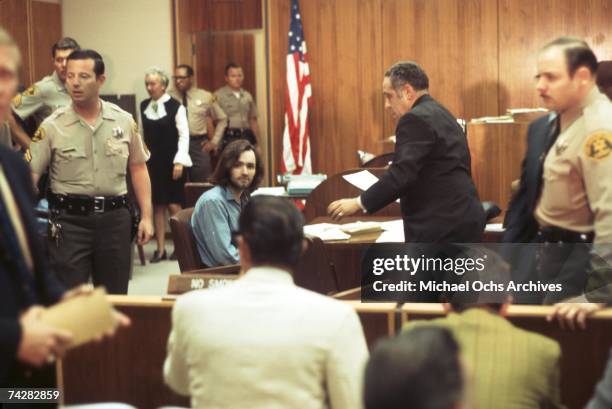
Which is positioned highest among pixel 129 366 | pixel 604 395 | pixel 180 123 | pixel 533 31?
pixel 533 31

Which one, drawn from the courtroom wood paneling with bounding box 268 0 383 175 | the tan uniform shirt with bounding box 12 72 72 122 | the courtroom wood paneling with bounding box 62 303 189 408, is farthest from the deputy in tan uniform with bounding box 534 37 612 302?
the courtroom wood paneling with bounding box 268 0 383 175

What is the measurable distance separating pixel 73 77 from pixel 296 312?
244cm

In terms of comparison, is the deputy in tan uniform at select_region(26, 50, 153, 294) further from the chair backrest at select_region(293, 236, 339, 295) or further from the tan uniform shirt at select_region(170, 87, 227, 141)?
the tan uniform shirt at select_region(170, 87, 227, 141)

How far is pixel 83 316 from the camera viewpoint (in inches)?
74.6

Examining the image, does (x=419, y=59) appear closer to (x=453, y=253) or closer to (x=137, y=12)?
(x=137, y=12)

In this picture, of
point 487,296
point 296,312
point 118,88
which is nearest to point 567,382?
point 487,296

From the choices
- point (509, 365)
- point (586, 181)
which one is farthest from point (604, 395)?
point (586, 181)

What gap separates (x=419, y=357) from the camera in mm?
1366

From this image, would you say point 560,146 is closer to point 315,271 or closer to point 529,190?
point 529,190

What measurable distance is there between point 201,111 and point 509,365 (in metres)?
7.26

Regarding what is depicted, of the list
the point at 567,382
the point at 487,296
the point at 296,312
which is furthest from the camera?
the point at 567,382

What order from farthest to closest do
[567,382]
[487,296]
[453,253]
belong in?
[453,253], [567,382], [487,296]

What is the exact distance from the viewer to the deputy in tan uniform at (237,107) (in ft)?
31.7

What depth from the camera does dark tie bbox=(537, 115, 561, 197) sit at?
3049mm
